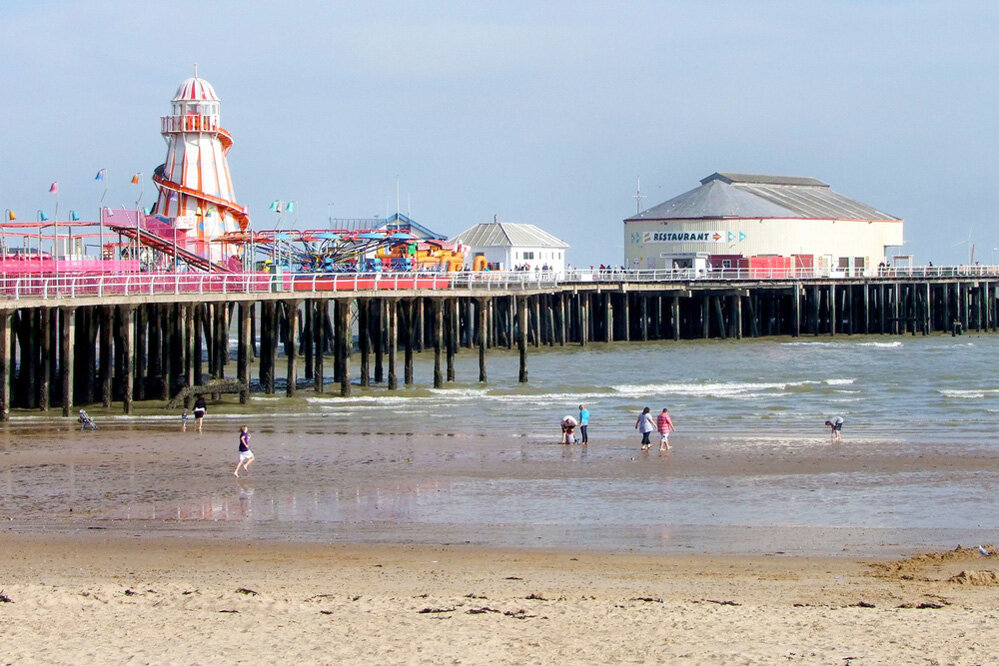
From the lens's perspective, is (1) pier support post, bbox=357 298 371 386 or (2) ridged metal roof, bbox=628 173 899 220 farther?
(2) ridged metal roof, bbox=628 173 899 220

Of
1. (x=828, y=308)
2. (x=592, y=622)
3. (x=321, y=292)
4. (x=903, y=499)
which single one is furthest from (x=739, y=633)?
(x=828, y=308)

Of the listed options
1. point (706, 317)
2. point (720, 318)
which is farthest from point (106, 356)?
point (720, 318)

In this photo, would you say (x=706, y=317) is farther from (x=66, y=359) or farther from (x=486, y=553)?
(x=486, y=553)

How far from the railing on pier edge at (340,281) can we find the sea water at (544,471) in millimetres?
3163

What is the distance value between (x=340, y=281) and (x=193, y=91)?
26840mm

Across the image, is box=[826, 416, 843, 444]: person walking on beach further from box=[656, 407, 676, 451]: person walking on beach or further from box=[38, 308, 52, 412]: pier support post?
box=[38, 308, 52, 412]: pier support post

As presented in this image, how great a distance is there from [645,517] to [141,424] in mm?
15752

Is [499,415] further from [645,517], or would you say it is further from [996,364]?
[996,364]

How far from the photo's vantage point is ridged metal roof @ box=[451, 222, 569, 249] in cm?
8562

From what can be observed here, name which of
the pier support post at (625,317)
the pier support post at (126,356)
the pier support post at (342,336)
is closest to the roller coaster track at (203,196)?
the pier support post at (625,317)

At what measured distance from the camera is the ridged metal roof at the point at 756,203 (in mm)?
85125

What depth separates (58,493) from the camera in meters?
21.9

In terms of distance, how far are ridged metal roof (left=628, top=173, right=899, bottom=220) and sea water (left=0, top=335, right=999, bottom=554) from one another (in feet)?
141

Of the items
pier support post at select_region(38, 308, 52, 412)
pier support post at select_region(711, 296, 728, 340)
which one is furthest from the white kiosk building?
pier support post at select_region(38, 308, 52, 412)
